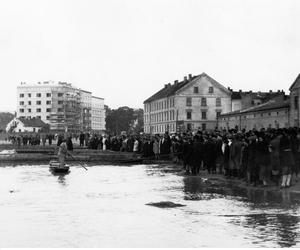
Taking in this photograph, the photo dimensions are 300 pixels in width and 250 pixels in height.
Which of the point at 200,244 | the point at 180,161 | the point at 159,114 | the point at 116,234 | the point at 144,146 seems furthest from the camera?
the point at 159,114

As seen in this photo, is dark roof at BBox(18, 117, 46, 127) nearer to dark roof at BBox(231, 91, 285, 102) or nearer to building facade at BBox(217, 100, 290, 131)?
dark roof at BBox(231, 91, 285, 102)

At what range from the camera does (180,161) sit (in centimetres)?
3484

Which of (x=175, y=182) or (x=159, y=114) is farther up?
(x=159, y=114)

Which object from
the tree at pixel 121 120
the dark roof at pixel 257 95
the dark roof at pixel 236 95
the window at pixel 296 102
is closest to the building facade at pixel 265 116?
the window at pixel 296 102

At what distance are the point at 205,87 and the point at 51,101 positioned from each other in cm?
8016

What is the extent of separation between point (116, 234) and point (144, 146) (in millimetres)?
31293

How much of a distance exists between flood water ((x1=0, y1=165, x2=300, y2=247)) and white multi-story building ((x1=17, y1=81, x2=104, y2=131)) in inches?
5976

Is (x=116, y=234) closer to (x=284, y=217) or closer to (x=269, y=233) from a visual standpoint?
(x=269, y=233)

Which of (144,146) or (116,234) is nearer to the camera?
(116,234)

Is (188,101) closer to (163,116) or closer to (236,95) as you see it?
(163,116)

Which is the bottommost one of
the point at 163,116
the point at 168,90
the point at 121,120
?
the point at 163,116

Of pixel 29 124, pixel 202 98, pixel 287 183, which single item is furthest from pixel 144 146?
pixel 29 124

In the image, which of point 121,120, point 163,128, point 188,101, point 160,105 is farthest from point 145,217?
point 121,120

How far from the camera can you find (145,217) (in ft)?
42.1
